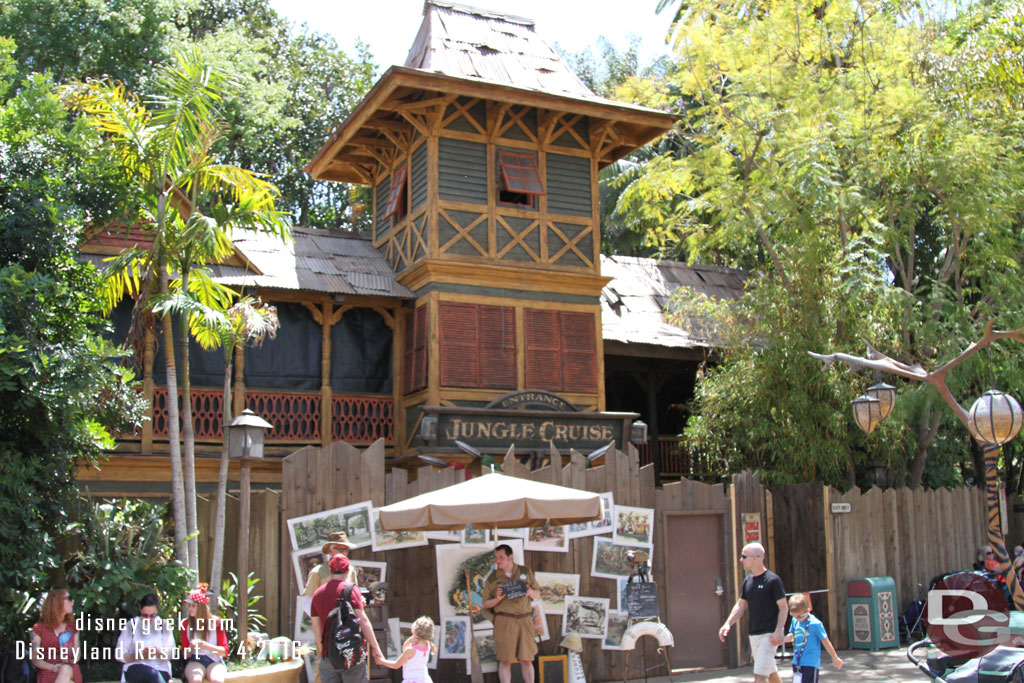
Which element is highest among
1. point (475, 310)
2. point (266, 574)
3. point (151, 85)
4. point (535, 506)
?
point (151, 85)

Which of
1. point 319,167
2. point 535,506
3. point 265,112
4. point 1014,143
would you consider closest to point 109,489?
point 319,167

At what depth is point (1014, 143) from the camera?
52.6ft

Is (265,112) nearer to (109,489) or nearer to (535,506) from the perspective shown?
(109,489)

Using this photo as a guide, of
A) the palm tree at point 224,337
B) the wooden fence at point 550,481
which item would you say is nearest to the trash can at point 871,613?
the wooden fence at point 550,481

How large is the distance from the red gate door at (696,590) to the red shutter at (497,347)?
5.34 meters

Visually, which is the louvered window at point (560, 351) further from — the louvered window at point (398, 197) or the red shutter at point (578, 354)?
the louvered window at point (398, 197)

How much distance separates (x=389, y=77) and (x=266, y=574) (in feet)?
27.5

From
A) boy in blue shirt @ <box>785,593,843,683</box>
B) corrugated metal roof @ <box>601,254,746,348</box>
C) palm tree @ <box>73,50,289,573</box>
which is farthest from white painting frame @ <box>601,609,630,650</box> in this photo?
corrugated metal roof @ <box>601,254,746,348</box>

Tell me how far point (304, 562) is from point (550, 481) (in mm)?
2750

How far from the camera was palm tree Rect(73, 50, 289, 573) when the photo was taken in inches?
411

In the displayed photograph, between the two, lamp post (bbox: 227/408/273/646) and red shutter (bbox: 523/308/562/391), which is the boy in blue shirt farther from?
red shutter (bbox: 523/308/562/391)

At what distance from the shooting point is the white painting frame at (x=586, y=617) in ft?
36.0

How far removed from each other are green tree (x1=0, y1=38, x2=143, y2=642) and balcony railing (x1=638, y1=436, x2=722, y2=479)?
12207mm

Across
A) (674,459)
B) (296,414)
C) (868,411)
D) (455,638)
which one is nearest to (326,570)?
(455,638)
